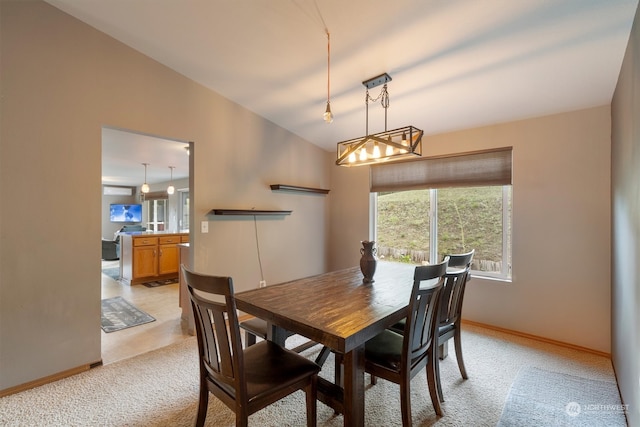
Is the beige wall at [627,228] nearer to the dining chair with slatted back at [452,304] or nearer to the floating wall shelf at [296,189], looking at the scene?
the dining chair with slatted back at [452,304]

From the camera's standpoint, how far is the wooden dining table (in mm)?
1344

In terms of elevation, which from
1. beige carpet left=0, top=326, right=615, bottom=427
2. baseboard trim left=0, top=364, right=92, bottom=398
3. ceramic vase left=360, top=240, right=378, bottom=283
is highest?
ceramic vase left=360, top=240, right=378, bottom=283

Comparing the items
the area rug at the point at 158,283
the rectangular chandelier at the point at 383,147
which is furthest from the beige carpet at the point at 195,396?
the area rug at the point at 158,283

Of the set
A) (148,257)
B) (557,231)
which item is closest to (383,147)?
(557,231)

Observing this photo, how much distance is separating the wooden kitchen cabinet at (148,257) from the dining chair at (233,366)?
377cm

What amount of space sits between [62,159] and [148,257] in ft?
10.1

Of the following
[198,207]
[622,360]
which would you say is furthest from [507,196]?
[198,207]

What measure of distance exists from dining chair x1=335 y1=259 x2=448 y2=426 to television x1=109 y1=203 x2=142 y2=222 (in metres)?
9.83

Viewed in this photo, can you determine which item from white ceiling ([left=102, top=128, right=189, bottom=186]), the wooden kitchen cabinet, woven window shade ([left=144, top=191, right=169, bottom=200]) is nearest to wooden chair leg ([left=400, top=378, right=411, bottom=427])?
white ceiling ([left=102, top=128, right=189, bottom=186])

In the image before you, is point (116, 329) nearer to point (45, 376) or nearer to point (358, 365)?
point (45, 376)

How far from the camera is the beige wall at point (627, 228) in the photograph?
1564mm

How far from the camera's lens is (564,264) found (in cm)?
271

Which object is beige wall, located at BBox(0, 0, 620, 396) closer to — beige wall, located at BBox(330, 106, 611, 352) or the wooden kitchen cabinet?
beige wall, located at BBox(330, 106, 611, 352)

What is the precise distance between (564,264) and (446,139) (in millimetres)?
1701
